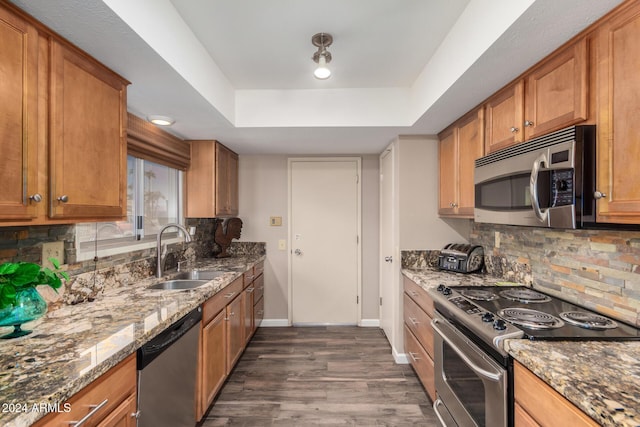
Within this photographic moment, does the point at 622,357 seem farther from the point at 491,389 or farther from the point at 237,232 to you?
the point at 237,232

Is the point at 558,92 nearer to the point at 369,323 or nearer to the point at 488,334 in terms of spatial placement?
the point at 488,334

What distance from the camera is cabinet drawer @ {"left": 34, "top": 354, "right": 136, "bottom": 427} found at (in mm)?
839

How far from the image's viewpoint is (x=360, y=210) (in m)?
3.48

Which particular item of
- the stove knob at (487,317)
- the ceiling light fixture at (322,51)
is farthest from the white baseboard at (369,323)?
the ceiling light fixture at (322,51)

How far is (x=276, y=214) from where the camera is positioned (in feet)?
11.6

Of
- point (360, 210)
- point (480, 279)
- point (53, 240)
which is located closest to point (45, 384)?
point (53, 240)

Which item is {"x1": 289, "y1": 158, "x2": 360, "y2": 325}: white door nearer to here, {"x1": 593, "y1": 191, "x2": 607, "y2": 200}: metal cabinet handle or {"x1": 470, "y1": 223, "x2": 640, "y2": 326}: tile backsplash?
{"x1": 470, "y1": 223, "x2": 640, "y2": 326}: tile backsplash

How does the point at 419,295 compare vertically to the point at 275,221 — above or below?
below

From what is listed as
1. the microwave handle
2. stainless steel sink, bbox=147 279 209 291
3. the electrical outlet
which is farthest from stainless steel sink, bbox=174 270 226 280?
the microwave handle

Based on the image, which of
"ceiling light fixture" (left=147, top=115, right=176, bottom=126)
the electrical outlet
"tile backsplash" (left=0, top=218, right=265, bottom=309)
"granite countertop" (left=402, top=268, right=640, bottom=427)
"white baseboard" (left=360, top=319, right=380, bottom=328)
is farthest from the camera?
"white baseboard" (left=360, top=319, right=380, bottom=328)

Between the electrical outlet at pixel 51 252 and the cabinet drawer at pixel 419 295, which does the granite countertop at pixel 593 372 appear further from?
the electrical outlet at pixel 51 252

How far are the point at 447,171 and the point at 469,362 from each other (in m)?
1.54

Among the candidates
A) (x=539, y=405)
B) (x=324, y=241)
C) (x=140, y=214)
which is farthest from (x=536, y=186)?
(x=140, y=214)

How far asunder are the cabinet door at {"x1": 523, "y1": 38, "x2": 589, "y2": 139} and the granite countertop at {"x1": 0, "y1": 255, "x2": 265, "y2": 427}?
2.01m
